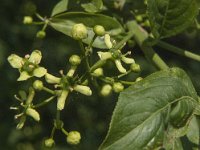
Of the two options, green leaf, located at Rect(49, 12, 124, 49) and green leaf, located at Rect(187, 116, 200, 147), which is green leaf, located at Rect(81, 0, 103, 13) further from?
green leaf, located at Rect(187, 116, 200, 147)

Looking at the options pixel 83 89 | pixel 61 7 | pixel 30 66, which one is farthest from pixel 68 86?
pixel 61 7

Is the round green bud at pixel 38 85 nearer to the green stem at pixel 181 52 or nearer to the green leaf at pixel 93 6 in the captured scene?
the green leaf at pixel 93 6

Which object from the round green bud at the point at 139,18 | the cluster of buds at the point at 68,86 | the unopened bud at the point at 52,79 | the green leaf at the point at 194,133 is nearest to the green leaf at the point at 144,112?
A: the green leaf at the point at 194,133

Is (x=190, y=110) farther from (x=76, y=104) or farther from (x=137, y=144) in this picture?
(x=76, y=104)

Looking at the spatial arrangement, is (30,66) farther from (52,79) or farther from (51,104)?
(51,104)

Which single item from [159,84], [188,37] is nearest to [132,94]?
[159,84]

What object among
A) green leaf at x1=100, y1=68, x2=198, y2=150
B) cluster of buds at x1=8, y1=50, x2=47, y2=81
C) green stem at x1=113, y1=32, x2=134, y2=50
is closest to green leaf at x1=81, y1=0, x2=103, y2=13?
green stem at x1=113, y1=32, x2=134, y2=50
